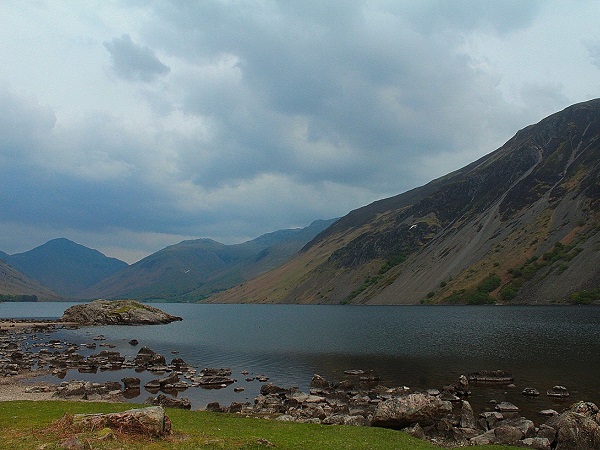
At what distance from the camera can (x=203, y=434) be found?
83.7ft

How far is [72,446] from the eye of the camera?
1870 centimetres

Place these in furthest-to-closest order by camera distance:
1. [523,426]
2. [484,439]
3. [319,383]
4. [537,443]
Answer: [319,383]
[523,426]
[484,439]
[537,443]

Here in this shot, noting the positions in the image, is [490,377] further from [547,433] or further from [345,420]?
[345,420]

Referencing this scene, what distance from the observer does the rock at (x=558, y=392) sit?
157ft

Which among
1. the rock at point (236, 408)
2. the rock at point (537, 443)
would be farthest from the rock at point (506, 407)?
the rock at point (236, 408)

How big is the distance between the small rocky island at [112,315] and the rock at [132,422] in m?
175

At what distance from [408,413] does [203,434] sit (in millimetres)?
17059

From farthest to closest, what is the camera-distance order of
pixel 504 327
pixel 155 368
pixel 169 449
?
1. pixel 504 327
2. pixel 155 368
3. pixel 169 449

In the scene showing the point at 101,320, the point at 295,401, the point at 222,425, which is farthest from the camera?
the point at 101,320

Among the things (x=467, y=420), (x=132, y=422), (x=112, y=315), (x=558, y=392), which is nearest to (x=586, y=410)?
(x=467, y=420)

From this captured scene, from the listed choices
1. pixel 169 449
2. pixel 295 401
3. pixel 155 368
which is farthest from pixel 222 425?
pixel 155 368

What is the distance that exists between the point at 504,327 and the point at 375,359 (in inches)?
2074

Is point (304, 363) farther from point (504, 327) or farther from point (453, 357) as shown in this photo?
point (504, 327)

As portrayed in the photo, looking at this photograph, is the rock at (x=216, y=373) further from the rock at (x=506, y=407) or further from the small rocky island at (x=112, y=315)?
the small rocky island at (x=112, y=315)
